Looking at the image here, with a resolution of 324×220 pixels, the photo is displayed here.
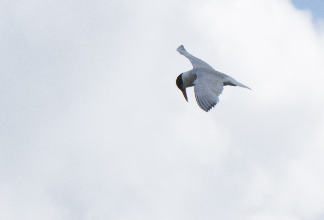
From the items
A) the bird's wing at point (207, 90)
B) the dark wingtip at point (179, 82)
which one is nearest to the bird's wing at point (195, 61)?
the dark wingtip at point (179, 82)

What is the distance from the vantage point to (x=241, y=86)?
49.7 feet

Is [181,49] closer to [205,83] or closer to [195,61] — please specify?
[195,61]

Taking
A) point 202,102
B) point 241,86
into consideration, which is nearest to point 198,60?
point 241,86

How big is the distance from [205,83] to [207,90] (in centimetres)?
62

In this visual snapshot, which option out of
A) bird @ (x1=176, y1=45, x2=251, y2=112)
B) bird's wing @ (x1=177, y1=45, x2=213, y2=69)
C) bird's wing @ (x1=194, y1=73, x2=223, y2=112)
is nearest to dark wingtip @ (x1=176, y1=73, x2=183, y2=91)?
bird @ (x1=176, y1=45, x2=251, y2=112)

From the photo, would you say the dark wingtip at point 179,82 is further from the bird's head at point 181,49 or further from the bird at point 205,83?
the bird's head at point 181,49

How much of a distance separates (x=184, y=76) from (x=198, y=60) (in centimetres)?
234

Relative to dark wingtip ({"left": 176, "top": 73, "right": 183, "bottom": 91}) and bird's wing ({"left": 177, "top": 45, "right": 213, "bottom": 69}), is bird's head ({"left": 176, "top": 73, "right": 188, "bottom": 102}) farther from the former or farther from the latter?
bird's wing ({"left": 177, "top": 45, "right": 213, "bottom": 69})

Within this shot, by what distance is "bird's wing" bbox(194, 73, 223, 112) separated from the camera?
42.3 ft

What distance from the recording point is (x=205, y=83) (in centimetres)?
1423

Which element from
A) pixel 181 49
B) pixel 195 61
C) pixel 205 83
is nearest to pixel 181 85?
pixel 195 61

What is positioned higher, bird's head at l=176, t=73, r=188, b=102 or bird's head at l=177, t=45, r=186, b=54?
bird's head at l=177, t=45, r=186, b=54

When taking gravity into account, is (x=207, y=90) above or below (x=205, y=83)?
below

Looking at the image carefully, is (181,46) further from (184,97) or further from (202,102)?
(202,102)
